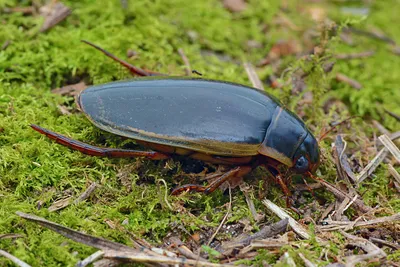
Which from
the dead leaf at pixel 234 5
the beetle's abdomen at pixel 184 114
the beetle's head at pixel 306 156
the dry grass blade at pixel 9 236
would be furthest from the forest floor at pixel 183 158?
the beetle's abdomen at pixel 184 114

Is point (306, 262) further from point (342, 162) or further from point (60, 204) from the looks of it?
point (60, 204)

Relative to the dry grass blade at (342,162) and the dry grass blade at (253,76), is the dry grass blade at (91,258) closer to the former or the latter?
the dry grass blade at (342,162)

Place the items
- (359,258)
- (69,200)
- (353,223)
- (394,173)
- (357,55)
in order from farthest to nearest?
(357,55) < (394,173) < (353,223) < (69,200) < (359,258)

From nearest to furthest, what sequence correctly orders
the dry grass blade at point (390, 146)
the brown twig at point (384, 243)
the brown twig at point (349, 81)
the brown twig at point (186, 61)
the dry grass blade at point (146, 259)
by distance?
the dry grass blade at point (146, 259) → the brown twig at point (384, 243) → the dry grass blade at point (390, 146) → the brown twig at point (186, 61) → the brown twig at point (349, 81)

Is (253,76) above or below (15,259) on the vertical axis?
below

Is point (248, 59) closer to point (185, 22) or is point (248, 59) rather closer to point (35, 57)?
point (185, 22)

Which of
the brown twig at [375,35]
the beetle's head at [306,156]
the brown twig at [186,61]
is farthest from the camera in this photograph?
the brown twig at [375,35]

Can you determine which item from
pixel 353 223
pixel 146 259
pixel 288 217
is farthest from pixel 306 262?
pixel 146 259
